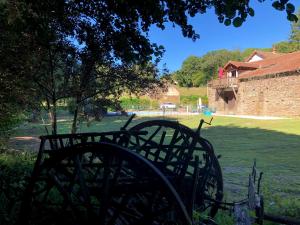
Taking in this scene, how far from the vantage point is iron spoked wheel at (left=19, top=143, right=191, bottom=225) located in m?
2.97

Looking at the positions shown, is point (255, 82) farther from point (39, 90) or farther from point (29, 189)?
point (29, 189)

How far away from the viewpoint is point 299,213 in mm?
5637

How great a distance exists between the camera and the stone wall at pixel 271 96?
118 feet

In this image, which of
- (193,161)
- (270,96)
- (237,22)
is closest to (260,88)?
(270,96)

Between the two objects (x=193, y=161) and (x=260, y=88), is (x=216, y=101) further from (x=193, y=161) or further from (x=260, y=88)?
(x=193, y=161)

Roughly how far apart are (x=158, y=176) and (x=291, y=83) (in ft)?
119

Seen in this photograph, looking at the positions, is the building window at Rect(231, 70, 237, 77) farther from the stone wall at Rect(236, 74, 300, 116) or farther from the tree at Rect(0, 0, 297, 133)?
the tree at Rect(0, 0, 297, 133)

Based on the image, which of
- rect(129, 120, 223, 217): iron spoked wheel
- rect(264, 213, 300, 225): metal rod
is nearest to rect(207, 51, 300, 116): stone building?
rect(129, 120, 223, 217): iron spoked wheel

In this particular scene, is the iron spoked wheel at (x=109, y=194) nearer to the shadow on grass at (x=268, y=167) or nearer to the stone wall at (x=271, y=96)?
the shadow on grass at (x=268, y=167)

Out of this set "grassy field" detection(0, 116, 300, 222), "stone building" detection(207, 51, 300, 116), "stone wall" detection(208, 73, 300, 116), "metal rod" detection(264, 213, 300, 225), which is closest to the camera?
"metal rod" detection(264, 213, 300, 225)

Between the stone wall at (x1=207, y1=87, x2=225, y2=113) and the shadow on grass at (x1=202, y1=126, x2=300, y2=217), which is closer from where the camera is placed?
the shadow on grass at (x1=202, y1=126, x2=300, y2=217)

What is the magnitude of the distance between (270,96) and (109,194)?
126ft

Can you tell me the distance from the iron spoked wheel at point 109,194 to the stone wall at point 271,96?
1385 inches

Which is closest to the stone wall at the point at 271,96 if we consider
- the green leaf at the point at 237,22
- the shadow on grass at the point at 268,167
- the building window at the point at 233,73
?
the building window at the point at 233,73
